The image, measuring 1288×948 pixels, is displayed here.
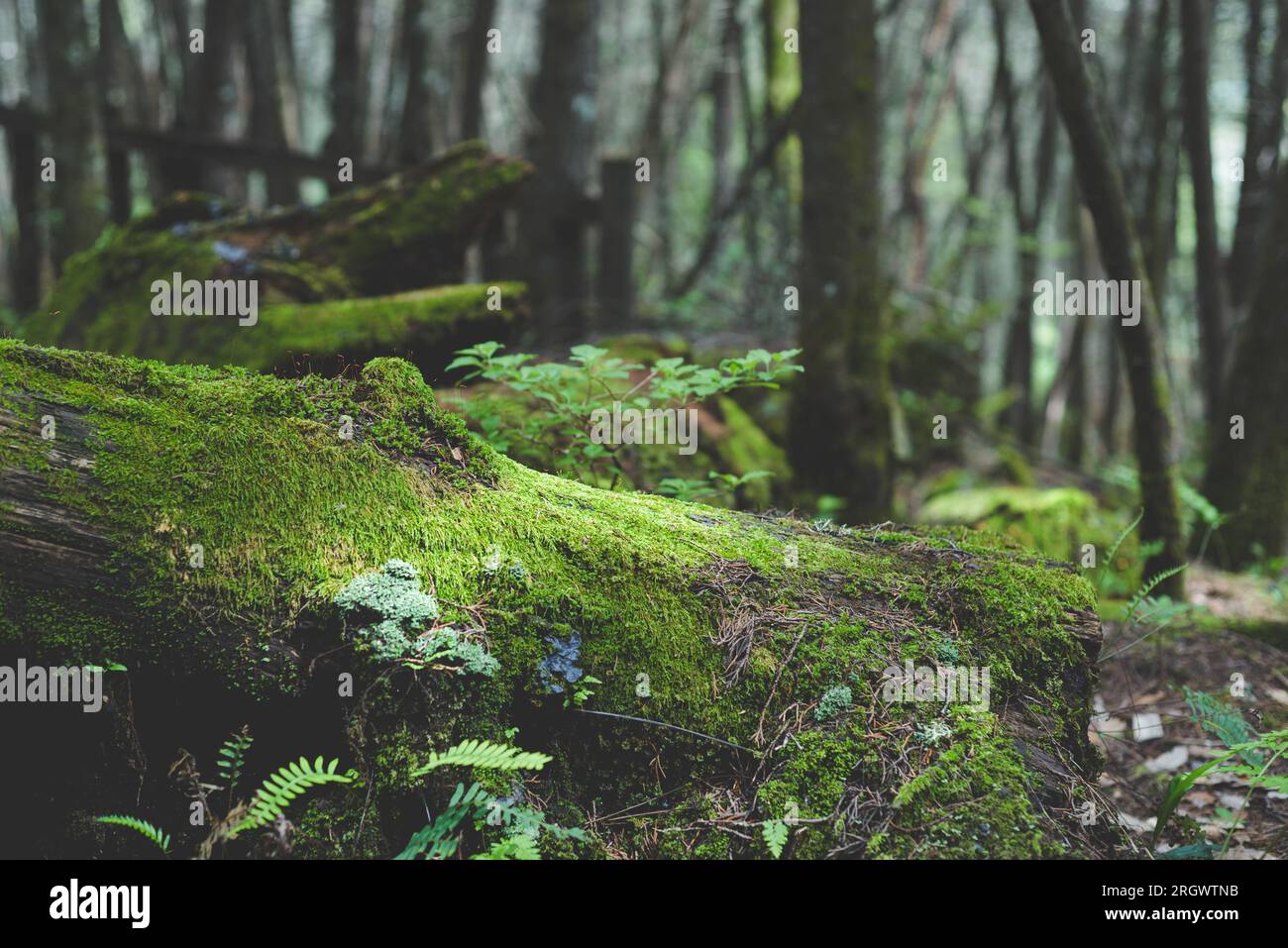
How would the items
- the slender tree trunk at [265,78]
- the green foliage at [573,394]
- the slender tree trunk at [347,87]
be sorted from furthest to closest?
the slender tree trunk at [265,78]
the slender tree trunk at [347,87]
the green foliage at [573,394]

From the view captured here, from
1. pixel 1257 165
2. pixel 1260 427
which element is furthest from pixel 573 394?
pixel 1257 165

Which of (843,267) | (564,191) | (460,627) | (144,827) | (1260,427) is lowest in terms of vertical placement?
(144,827)

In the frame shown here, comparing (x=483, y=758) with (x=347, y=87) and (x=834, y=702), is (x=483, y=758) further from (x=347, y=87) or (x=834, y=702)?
(x=347, y=87)

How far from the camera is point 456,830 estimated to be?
2291mm

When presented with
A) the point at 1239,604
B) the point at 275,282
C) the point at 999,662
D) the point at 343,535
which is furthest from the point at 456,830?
the point at 1239,604

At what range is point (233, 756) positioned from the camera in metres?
2.23

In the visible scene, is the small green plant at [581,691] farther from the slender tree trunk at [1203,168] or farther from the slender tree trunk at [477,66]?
the slender tree trunk at [477,66]

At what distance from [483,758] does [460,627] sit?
396mm

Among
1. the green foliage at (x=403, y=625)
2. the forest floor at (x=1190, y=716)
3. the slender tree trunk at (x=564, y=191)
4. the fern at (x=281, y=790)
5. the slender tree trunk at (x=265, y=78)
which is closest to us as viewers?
the fern at (x=281, y=790)

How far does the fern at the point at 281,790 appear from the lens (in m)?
2.11

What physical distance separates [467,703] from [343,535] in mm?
588

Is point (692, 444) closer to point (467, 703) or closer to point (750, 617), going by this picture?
point (750, 617)

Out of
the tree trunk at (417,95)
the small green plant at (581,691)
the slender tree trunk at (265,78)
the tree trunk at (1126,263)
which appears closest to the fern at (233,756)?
the small green plant at (581,691)

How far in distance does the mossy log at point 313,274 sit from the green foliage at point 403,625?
8.57ft
